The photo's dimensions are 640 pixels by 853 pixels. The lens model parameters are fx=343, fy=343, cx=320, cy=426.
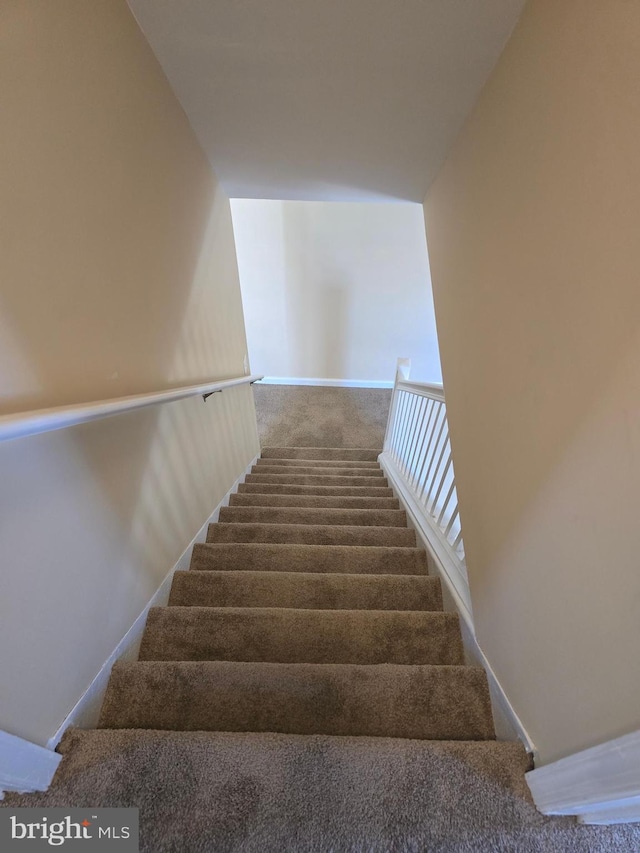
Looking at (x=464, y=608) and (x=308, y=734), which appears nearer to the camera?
(x=308, y=734)

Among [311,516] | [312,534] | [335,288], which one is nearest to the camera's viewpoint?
[312,534]

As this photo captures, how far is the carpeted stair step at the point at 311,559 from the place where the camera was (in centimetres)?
162

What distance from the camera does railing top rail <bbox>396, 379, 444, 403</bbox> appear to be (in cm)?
170

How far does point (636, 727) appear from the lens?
1.78 feet

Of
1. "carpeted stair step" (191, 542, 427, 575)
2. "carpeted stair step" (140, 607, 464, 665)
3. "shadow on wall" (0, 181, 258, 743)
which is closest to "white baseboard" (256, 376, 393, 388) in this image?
"shadow on wall" (0, 181, 258, 743)

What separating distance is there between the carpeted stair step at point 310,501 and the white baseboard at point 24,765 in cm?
159

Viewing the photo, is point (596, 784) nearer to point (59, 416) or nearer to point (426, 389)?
point (59, 416)

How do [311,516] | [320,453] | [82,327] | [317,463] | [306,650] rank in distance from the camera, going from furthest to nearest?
[320,453]
[317,463]
[311,516]
[306,650]
[82,327]

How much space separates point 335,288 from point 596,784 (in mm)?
4296

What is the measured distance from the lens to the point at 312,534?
6.09 feet

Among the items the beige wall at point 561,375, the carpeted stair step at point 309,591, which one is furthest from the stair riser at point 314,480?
the beige wall at point 561,375

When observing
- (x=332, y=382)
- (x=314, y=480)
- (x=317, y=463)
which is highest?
(x=332, y=382)

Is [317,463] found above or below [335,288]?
below

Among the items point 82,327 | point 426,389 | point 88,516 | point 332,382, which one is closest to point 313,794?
point 88,516
